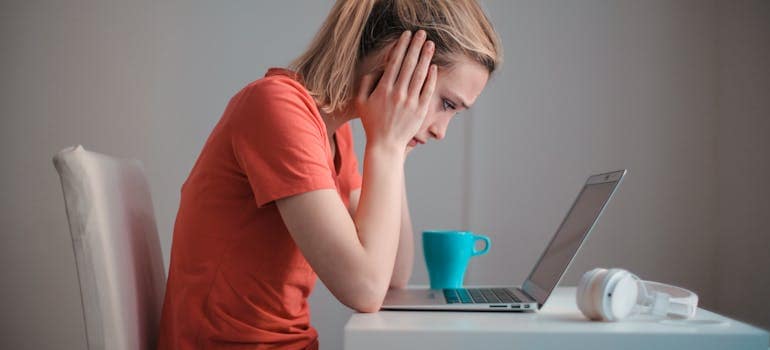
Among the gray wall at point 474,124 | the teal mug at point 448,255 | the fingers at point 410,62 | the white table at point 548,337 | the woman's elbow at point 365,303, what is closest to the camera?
the white table at point 548,337

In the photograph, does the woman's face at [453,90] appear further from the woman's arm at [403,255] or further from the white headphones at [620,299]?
the white headphones at [620,299]

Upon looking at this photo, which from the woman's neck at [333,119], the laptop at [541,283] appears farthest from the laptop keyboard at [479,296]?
the woman's neck at [333,119]

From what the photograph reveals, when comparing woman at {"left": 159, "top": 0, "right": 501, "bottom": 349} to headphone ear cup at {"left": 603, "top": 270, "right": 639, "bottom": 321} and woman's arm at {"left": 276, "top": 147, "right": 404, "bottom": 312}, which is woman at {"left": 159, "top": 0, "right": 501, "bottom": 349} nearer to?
woman's arm at {"left": 276, "top": 147, "right": 404, "bottom": 312}

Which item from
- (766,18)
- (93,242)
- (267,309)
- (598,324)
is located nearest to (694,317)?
(598,324)

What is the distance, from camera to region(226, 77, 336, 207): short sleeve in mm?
834

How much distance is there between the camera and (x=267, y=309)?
928mm

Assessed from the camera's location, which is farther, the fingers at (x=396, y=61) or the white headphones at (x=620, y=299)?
the fingers at (x=396, y=61)

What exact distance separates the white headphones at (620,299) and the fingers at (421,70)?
40 centimetres

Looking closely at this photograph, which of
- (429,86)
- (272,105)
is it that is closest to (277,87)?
(272,105)

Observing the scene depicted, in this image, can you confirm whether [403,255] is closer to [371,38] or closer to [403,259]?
[403,259]

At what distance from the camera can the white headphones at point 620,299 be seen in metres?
0.73

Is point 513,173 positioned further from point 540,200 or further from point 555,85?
point 555,85

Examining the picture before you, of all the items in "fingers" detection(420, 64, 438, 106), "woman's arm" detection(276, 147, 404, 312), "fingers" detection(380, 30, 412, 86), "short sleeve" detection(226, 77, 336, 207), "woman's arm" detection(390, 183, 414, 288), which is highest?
"fingers" detection(380, 30, 412, 86)

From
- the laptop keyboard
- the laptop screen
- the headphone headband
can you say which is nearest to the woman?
the laptop keyboard
